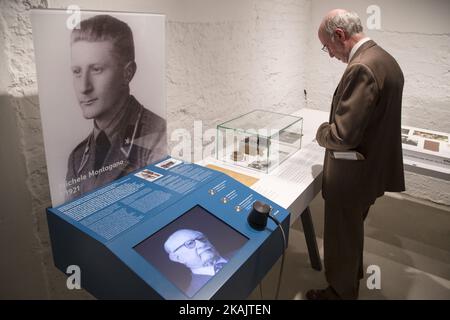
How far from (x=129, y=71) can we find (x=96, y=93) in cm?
17

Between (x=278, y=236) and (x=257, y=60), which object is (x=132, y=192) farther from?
(x=257, y=60)

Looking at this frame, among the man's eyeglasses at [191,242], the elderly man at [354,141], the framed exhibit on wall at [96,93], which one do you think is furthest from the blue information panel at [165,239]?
the elderly man at [354,141]

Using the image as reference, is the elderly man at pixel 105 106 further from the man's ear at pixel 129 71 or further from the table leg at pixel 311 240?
the table leg at pixel 311 240

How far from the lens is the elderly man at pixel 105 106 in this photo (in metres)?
1.16

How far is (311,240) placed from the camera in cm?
214

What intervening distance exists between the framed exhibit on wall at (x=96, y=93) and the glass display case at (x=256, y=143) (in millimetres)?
488

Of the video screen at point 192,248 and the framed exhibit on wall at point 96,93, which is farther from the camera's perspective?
the framed exhibit on wall at point 96,93

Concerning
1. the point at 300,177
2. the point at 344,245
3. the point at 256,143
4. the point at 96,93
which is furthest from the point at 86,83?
the point at 344,245

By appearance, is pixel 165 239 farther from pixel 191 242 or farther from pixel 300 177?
pixel 300 177

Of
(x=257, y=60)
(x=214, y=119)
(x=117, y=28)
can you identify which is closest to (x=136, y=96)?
(x=117, y=28)

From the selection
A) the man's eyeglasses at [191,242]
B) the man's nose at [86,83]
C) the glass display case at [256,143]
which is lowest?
the man's eyeglasses at [191,242]

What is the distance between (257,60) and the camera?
7.78 feet

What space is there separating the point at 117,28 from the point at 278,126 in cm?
107

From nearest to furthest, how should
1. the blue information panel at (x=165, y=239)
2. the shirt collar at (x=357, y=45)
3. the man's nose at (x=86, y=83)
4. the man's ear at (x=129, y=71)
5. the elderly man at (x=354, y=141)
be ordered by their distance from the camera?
the blue information panel at (x=165, y=239) < the man's nose at (x=86, y=83) < the man's ear at (x=129, y=71) < the elderly man at (x=354, y=141) < the shirt collar at (x=357, y=45)
